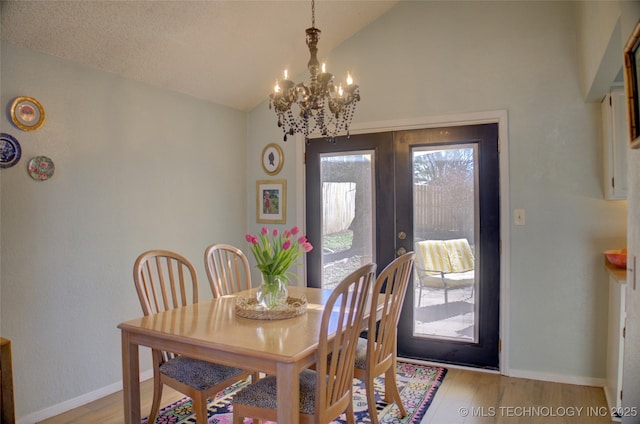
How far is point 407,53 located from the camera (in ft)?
11.2

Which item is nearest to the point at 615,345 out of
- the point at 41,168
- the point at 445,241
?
the point at 445,241

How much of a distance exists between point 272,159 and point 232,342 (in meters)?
2.53

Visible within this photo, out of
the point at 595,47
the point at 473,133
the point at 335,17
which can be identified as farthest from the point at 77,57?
the point at 595,47

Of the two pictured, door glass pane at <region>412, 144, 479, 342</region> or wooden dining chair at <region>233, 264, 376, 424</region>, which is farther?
door glass pane at <region>412, 144, 479, 342</region>

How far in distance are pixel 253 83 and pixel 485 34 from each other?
6.21ft

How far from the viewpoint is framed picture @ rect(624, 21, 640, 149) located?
1306 mm

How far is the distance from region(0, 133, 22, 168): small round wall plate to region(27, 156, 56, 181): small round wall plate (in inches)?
3.2

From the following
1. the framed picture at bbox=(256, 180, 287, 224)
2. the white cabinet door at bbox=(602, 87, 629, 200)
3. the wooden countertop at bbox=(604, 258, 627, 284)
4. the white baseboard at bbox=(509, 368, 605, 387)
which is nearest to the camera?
the wooden countertop at bbox=(604, 258, 627, 284)

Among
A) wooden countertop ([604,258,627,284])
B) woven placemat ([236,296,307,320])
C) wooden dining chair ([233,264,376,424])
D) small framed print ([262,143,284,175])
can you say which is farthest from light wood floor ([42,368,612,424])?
small framed print ([262,143,284,175])

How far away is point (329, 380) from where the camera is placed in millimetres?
1694

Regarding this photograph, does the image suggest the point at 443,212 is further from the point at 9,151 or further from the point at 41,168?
the point at 9,151

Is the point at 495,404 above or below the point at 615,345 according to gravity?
below

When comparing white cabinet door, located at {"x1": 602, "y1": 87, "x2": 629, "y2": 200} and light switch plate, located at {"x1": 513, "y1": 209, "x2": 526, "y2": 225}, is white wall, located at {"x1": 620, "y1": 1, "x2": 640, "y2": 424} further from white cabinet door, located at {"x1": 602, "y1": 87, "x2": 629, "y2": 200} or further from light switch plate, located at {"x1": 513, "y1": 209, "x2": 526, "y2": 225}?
light switch plate, located at {"x1": 513, "y1": 209, "x2": 526, "y2": 225}

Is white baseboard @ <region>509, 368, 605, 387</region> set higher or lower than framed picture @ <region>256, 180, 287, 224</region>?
lower
